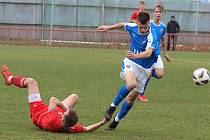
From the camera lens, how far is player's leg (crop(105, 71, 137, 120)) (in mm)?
9875

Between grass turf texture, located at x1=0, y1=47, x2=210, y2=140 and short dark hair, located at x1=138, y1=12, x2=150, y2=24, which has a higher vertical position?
short dark hair, located at x1=138, y1=12, x2=150, y2=24

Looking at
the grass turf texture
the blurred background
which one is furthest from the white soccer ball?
the blurred background

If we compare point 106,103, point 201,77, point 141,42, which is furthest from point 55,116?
point 201,77

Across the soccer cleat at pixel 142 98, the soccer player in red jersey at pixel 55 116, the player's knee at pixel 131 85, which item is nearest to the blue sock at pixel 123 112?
the player's knee at pixel 131 85

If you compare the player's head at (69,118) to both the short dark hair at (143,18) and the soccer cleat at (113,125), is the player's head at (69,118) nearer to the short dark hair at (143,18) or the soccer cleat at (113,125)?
the soccer cleat at (113,125)

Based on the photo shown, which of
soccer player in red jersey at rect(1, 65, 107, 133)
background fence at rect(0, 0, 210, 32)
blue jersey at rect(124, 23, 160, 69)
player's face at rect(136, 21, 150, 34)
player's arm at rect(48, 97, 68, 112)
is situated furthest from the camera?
background fence at rect(0, 0, 210, 32)

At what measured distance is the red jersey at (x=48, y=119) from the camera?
29.6ft

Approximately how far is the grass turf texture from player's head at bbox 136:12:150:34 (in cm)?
154

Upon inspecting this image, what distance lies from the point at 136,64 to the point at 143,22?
85 cm

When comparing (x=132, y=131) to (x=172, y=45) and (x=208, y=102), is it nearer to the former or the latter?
(x=208, y=102)

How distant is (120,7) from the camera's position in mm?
41406

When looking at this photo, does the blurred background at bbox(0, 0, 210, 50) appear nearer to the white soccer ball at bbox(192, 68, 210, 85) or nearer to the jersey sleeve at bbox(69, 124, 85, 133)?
the white soccer ball at bbox(192, 68, 210, 85)

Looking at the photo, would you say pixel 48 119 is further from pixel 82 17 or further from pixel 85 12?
pixel 85 12

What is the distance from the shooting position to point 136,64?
34.5 feet
